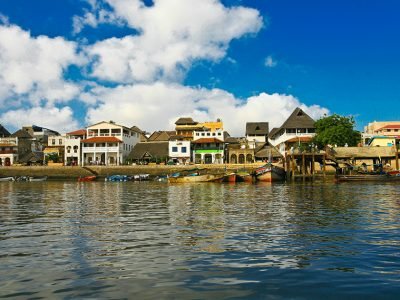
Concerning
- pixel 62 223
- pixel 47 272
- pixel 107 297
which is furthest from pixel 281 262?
pixel 62 223

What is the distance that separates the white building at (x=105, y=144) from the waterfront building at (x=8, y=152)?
21309mm

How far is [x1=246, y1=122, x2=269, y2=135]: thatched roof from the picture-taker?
110 meters

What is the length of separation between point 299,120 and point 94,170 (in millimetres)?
48156

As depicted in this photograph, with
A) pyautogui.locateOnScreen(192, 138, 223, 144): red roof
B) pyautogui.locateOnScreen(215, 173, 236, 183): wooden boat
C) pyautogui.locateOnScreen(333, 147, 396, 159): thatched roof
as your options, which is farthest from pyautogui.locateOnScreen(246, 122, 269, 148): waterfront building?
pyautogui.locateOnScreen(215, 173, 236, 183): wooden boat

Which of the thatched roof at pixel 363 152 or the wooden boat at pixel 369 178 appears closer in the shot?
the wooden boat at pixel 369 178

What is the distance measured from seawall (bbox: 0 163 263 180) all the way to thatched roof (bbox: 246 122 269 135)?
30.3 metres

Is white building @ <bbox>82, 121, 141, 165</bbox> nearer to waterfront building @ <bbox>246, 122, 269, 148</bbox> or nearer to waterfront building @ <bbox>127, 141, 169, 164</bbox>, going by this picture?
waterfront building @ <bbox>127, 141, 169, 164</bbox>

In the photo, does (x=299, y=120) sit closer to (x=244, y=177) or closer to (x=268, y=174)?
(x=244, y=177)

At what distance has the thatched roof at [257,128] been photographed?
109562 mm

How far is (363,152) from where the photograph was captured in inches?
2913

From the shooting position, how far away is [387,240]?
40.8ft

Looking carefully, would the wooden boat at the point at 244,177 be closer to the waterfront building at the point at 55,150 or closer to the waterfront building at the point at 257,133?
the waterfront building at the point at 257,133

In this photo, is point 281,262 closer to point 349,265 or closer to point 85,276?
point 349,265

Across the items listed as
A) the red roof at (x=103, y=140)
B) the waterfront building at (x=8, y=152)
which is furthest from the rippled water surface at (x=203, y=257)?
the waterfront building at (x=8, y=152)
